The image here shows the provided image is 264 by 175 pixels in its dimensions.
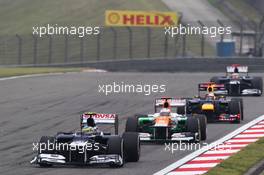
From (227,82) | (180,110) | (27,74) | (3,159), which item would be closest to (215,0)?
(27,74)

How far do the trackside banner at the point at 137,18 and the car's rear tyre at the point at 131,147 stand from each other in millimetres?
44859

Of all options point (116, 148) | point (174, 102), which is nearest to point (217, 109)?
point (174, 102)

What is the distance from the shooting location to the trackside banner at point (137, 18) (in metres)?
61.0

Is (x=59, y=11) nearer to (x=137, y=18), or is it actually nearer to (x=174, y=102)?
(x=137, y=18)

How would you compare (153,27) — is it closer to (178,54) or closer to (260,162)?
(178,54)

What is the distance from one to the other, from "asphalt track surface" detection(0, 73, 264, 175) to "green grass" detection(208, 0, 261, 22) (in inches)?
1039

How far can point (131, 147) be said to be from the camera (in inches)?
636

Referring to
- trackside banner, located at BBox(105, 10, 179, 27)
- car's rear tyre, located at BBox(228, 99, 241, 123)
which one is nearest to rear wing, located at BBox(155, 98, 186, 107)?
car's rear tyre, located at BBox(228, 99, 241, 123)

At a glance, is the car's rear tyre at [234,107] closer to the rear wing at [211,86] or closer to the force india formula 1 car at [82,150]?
the rear wing at [211,86]

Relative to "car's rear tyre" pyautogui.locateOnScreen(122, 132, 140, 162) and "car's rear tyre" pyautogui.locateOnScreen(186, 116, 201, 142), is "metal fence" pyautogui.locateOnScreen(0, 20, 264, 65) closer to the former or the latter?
"car's rear tyre" pyautogui.locateOnScreen(186, 116, 201, 142)

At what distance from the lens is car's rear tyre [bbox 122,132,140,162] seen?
636 inches

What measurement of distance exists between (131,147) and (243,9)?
5722cm

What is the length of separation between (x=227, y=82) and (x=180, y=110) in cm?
901

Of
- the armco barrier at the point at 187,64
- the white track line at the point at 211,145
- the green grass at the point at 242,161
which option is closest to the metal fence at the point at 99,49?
the armco barrier at the point at 187,64
